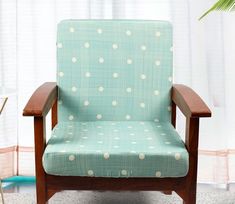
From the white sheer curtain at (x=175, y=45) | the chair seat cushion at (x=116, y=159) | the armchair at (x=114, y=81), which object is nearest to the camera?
the chair seat cushion at (x=116, y=159)

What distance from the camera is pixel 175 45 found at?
2355 mm

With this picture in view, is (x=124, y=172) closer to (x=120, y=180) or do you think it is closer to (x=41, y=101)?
(x=120, y=180)

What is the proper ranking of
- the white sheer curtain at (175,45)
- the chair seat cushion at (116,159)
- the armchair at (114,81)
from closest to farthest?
the chair seat cushion at (116,159) → the armchair at (114,81) → the white sheer curtain at (175,45)

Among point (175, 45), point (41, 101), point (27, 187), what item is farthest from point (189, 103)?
point (27, 187)

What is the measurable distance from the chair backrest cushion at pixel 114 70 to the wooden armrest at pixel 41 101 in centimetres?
11

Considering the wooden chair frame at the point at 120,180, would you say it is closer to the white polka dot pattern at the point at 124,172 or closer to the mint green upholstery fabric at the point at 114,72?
the white polka dot pattern at the point at 124,172

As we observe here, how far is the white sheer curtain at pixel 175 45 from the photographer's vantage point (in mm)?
2340

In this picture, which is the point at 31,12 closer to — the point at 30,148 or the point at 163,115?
the point at 30,148

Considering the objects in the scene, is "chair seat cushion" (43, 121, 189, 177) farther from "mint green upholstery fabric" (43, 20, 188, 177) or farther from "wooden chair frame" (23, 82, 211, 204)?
"mint green upholstery fabric" (43, 20, 188, 177)

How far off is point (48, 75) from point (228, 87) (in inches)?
37.5

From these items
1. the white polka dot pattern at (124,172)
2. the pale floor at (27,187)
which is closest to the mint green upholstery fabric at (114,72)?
the white polka dot pattern at (124,172)

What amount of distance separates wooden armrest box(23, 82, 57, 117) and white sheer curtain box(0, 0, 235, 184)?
0.41 m

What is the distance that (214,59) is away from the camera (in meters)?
2.36

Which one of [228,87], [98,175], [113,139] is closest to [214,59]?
[228,87]
